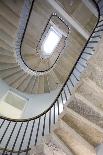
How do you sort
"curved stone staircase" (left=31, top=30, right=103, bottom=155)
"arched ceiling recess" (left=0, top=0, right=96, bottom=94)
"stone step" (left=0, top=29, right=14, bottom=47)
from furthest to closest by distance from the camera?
"stone step" (left=0, top=29, right=14, bottom=47) → "arched ceiling recess" (left=0, top=0, right=96, bottom=94) → "curved stone staircase" (left=31, top=30, right=103, bottom=155)

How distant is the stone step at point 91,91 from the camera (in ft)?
13.4

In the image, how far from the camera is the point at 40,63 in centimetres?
971

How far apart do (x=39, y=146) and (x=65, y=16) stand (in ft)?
14.2

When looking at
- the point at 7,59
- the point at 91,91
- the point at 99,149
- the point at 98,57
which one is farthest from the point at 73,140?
the point at 7,59

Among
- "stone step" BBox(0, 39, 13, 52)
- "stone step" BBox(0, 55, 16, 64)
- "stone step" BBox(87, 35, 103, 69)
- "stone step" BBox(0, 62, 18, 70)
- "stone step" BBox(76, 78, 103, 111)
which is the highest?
"stone step" BBox(87, 35, 103, 69)

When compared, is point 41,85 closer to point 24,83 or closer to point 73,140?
point 24,83

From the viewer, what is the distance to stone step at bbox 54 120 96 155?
4316 mm

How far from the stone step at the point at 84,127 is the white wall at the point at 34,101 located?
14.5ft

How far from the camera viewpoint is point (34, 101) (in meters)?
9.28

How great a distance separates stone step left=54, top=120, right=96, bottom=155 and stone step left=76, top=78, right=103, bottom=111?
652 millimetres

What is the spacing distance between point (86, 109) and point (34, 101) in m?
5.15

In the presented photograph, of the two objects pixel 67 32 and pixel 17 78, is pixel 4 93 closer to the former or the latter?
pixel 17 78

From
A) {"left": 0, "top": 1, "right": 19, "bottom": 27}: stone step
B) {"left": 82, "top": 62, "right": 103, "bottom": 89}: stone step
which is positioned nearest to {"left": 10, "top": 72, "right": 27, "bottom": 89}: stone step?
{"left": 0, "top": 1, "right": 19, "bottom": 27}: stone step

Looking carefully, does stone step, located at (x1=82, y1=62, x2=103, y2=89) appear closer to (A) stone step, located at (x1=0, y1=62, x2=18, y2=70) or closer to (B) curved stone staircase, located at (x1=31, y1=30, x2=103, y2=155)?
(B) curved stone staircase, located at (x1=31, y1=30, x2=103, y2=155)
